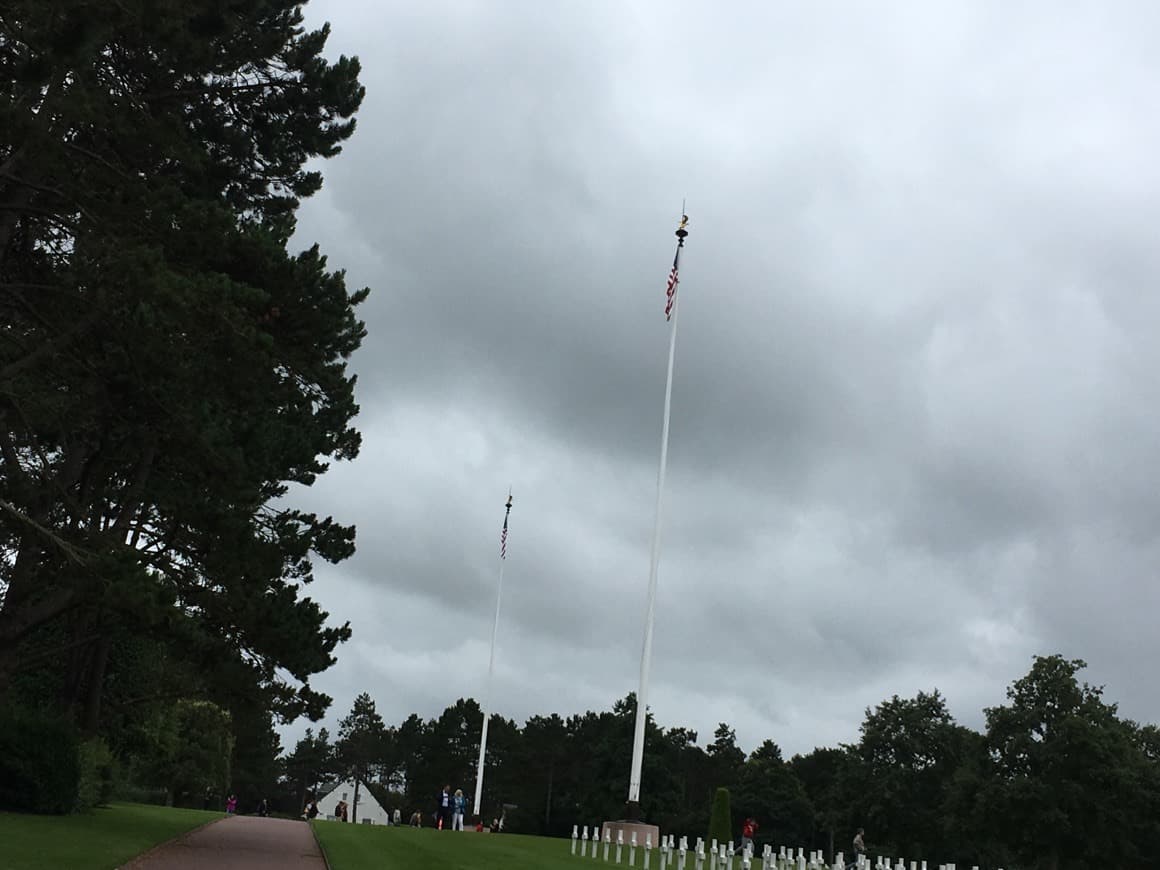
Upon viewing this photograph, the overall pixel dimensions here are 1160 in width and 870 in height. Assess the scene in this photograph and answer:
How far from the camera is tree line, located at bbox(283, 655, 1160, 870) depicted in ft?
185

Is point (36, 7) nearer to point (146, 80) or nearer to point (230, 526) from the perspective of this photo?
point (146, 80)

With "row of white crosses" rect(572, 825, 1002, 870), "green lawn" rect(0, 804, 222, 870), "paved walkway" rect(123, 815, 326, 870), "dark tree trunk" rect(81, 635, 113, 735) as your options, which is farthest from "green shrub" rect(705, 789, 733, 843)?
"dark tree trunk" rect(81, 635, 113, 735)

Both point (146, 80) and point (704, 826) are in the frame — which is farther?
point (704, 826)

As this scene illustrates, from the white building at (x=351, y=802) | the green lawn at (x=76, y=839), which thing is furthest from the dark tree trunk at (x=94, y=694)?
the white building at (x=351, y=802)

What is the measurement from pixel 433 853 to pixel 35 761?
8.76 metres

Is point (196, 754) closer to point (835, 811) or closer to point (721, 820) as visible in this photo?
point (721, 820)

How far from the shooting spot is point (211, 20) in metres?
16.3

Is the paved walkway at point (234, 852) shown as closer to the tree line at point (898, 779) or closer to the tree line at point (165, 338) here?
the tree line at point (165, 338)

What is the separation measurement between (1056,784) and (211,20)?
57.0 m

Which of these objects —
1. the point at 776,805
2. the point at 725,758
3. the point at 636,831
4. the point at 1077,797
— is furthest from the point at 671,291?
the point at 725,758

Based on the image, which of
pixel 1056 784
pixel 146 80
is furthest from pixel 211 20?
pixel 1056 784

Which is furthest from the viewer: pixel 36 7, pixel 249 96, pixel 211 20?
pixel 249 96

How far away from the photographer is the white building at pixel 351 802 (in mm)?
104750

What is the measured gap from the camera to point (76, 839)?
19.0 metres
